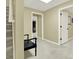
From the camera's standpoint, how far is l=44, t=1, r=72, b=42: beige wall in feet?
16.4

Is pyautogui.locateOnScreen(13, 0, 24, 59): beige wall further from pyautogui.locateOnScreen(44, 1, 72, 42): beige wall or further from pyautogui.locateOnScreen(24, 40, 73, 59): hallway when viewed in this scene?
pyautogui.locateOnScreen(44, 1, 72, 42): beige wall

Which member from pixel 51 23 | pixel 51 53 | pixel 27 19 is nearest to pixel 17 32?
pixel 51 53

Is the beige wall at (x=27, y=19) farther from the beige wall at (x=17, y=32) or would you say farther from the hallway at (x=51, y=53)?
the beige wall at (x=17, y=32)

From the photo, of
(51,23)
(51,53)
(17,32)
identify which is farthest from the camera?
(51,23)

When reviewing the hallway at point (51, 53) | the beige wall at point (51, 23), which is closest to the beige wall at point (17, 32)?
the hallway at point (51, 53)

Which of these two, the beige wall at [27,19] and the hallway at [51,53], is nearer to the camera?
the hallway at [51,53]

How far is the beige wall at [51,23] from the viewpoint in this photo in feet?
16.4

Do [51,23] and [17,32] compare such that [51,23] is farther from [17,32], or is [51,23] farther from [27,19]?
[17,32]

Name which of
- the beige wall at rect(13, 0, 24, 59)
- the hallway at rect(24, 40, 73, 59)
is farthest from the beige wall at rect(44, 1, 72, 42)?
the beige wall at rect(13, 0, 24, 59)

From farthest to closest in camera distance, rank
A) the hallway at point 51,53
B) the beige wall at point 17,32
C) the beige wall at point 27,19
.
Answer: the beige wall at point 27,19, the hallway at point 51,53, the beige wall at point 17,32

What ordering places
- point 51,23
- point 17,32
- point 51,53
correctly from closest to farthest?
point 17,32, point 51,53, point 51,23

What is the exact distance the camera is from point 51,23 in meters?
5.45
